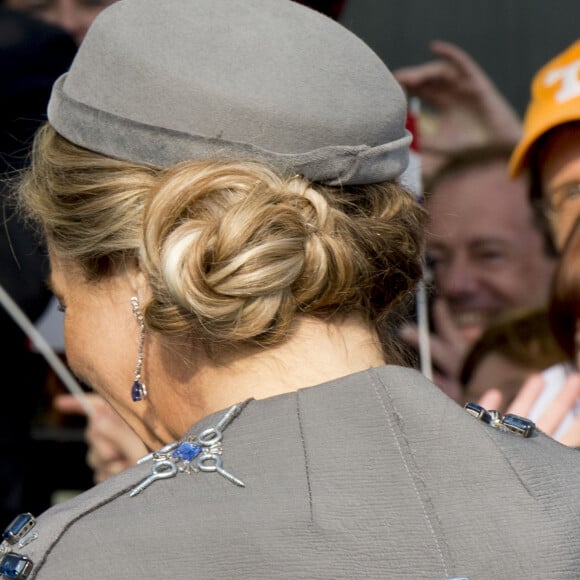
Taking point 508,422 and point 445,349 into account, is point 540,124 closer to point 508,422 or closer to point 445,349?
point 445,349

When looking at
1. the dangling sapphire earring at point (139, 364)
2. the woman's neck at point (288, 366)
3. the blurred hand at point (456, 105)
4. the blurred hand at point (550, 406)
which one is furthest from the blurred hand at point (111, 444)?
the blurred hand at point (456, 105)

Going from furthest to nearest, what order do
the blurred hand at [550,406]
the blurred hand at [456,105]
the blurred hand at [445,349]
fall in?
the blurred hand at [456,105] → the blurred hand at [445,349] → the blurred hand at [550,406]

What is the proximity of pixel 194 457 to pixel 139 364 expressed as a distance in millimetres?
231

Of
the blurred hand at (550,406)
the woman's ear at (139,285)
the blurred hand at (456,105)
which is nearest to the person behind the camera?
the woman's ear at (139,285)

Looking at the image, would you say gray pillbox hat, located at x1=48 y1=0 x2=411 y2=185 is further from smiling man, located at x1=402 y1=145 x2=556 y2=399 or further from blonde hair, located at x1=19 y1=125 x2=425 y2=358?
smiling man, located at x1=402 y1=145 x2=556 y2=399

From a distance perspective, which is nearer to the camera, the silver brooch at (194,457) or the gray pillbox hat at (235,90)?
the silver brooch at (194,457)

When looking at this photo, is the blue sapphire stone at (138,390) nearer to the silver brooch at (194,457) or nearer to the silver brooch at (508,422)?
the silver brooch at (194,457)

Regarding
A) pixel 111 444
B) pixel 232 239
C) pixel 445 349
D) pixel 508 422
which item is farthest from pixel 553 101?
pixel 232 239

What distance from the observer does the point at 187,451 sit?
3.53 ft

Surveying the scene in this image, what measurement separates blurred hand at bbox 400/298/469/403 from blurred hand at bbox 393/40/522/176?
513 mm

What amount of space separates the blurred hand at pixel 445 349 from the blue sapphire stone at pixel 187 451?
80.6 inches

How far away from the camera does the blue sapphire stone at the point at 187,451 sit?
1.07m

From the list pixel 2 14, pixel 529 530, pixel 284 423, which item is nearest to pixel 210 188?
pixel 284 423

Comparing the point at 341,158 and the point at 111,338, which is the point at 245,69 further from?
the point at 111,338
